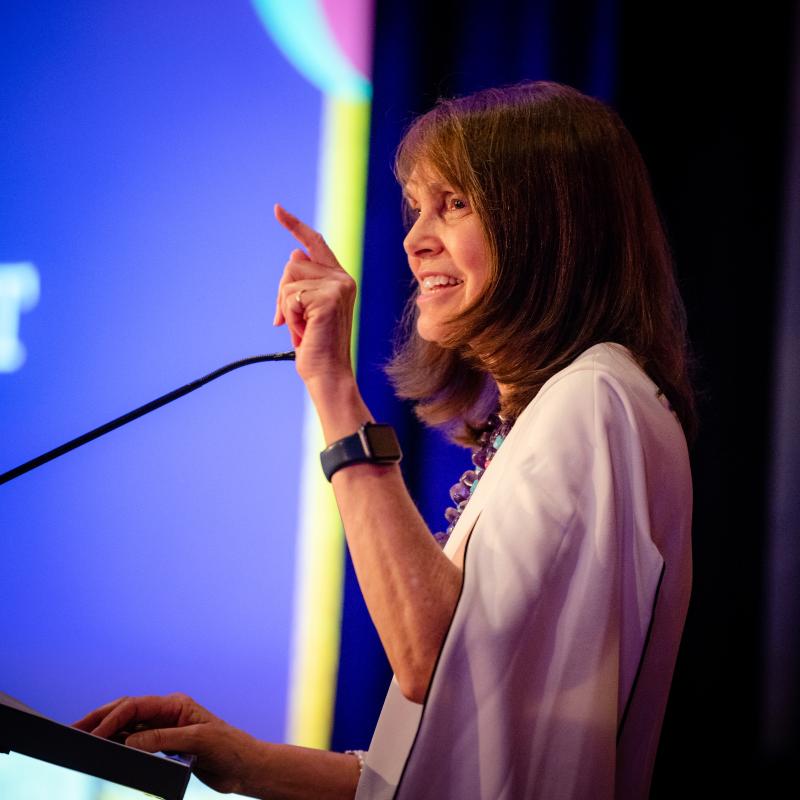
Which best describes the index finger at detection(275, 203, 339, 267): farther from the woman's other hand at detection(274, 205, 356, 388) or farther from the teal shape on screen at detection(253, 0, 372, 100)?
the teal shape on screen at detection(253, 0, 372, 100)

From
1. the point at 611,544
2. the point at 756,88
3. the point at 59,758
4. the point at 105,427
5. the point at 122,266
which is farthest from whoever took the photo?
the point at 122,266

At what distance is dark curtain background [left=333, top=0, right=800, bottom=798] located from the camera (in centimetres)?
152

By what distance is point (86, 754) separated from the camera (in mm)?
650

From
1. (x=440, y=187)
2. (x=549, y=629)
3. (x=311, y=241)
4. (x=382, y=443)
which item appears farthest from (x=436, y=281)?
(x=549, y=629)

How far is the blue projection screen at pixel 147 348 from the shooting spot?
1587 mm

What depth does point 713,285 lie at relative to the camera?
1560mm

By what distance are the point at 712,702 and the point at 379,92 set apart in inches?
47.5

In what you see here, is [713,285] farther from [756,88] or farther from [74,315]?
[74,315]

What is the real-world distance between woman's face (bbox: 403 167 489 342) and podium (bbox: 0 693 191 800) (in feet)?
1.83

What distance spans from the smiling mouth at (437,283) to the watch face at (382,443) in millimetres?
299

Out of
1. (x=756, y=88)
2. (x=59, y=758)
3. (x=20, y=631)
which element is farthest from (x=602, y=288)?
(x=20, y=631)

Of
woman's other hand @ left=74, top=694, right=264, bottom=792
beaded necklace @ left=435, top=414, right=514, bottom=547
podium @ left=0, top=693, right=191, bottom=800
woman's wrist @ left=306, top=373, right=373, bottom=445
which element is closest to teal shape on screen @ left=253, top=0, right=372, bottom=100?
beaded necklace @ left=435, top=414, right=514, bottom=547

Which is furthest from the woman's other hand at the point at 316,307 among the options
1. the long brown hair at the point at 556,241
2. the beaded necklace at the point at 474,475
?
the beaded necklace at the point at 474,475

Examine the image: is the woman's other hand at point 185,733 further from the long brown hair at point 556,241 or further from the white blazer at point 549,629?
the long brown hair at point 556,241
